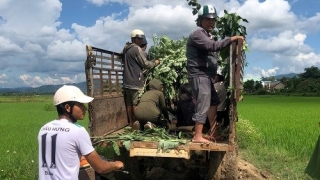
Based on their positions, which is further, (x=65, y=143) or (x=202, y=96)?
(x=202, y=96)

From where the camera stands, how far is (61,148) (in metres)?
3.11

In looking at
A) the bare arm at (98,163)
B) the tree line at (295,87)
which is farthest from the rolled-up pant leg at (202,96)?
the tree line at (295,87)

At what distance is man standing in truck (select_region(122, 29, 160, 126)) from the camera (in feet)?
21.5

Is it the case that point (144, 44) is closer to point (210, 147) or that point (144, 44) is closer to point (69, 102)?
point (210, 147)

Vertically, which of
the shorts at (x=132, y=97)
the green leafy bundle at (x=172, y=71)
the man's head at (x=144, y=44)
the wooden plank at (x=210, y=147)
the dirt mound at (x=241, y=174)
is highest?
the man's head at (x=144, y=44)

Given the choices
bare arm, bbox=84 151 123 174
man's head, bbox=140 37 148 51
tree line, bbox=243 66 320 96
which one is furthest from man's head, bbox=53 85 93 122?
tree line, bbox=243 66 320 96

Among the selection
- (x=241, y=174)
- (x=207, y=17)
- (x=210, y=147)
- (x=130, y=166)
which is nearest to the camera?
(x=210, y=147)

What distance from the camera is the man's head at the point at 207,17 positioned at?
5.02 metres

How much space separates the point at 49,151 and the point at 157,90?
3.52 meters

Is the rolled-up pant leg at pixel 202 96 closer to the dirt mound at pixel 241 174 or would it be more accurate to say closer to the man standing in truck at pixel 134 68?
the man standing in truck at pixel 134 68

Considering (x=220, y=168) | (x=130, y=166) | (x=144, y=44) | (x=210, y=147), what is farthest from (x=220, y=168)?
(x=144, y=44)

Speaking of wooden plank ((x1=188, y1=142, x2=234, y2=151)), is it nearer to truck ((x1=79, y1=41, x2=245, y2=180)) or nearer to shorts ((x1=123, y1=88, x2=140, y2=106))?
truck ((x1=79, y1=41, x2=245, y2=180))

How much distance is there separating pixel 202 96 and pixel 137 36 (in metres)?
2.12

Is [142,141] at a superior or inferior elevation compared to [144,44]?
inferior
